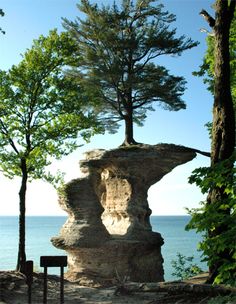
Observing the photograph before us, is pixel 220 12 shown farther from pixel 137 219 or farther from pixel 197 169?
pixel 137 219

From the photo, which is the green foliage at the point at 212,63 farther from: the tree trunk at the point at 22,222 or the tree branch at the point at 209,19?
the tree trunk at the point at 22,222

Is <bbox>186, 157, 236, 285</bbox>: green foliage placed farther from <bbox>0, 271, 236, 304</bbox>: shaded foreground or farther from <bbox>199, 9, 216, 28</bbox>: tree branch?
<bbox>199, 9, 216, 28</bbox>: tree branch

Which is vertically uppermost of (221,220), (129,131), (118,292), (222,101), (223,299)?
(129,131)

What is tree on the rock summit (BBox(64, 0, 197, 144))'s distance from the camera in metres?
24.6

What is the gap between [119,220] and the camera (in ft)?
88.3

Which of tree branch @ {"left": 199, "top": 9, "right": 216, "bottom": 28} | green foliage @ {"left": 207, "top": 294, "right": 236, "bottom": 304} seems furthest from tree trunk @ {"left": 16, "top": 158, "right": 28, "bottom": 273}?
green foliage @ {"left": 207, "top": 294, "right": 236, "bottom": 304}

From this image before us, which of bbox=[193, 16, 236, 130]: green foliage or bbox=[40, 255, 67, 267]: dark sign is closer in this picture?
bbox=[40, 255, 67, 267]: dark sign

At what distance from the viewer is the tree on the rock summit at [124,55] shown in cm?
2461

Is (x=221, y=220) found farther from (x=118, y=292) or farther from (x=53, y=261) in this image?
(x=118, y=292)

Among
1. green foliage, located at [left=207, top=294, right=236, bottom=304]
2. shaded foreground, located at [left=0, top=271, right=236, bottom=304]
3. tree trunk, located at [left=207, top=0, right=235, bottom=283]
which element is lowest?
shaded foreground, located at [left=0, top=271, right=236, bottom=304]

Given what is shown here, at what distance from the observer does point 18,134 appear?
1891 cm

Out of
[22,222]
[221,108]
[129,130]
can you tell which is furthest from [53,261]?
[129,130]

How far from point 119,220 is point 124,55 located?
1007 cm

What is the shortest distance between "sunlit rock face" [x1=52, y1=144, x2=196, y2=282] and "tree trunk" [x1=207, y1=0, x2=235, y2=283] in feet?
31.8
